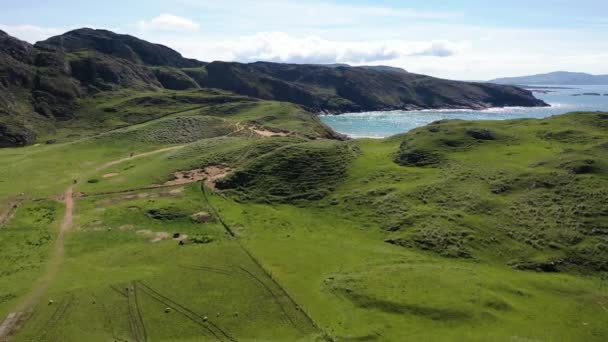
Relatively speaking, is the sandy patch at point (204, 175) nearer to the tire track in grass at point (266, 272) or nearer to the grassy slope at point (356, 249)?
the grassy slope at point (356, 249)

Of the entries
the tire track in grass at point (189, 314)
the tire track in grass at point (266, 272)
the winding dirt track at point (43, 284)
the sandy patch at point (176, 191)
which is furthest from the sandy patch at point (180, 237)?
the sandy patch at point (176, 191)

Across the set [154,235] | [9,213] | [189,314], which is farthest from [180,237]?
[9,213]

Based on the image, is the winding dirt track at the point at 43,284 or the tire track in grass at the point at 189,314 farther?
the winding dirt track at the point at 43,284

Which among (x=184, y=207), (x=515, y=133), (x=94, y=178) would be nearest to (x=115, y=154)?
(x=94, y=178)

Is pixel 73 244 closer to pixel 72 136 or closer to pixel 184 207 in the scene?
pixel 184 207

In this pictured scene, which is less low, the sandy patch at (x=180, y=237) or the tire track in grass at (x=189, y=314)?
the sandy patch at (x=180, y=237)

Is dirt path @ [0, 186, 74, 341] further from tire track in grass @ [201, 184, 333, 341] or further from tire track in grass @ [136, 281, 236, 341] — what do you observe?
tire track in grass @ [201, 184, 333, 341]
